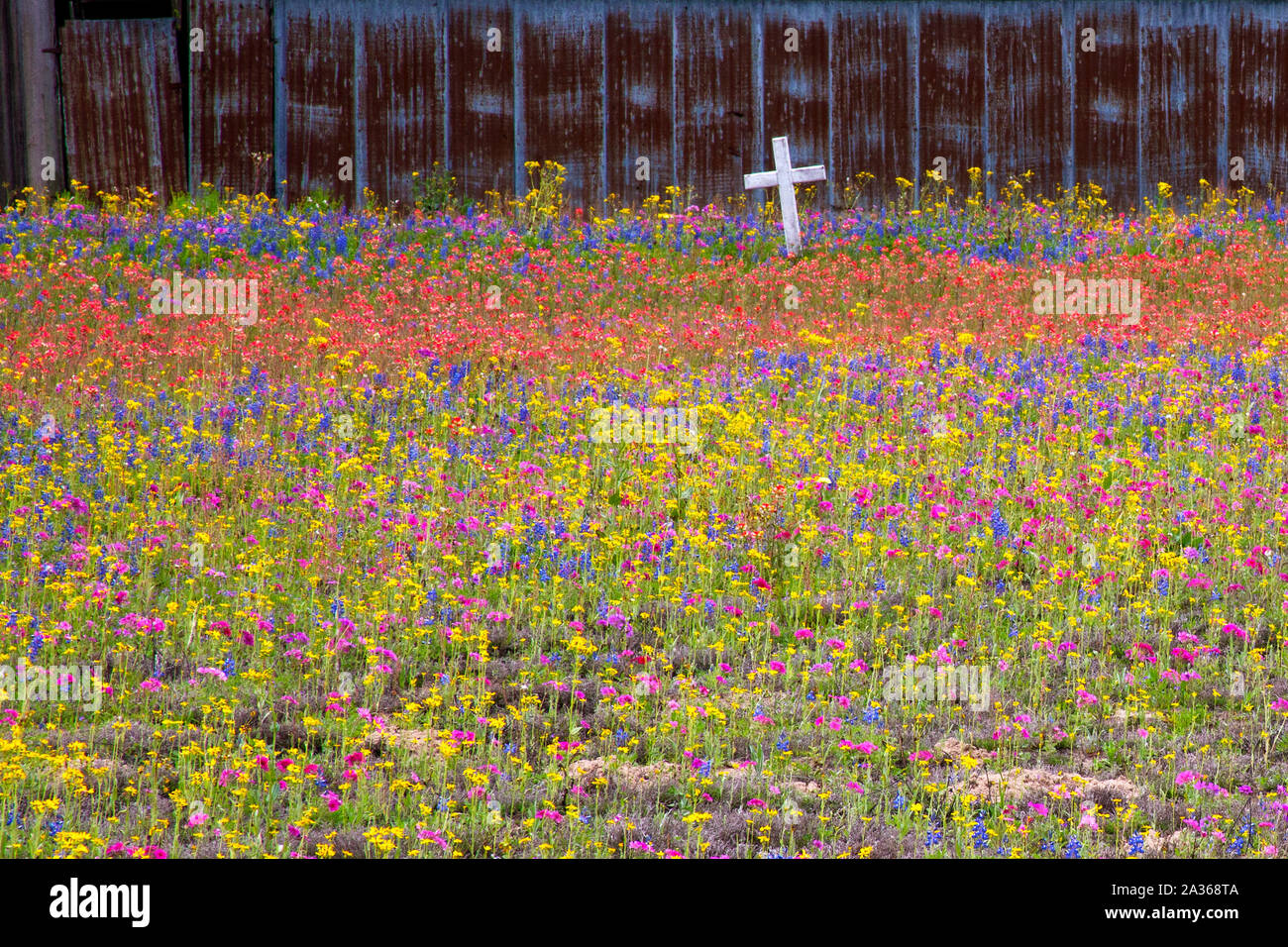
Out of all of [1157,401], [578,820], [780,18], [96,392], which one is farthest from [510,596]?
[780,18]

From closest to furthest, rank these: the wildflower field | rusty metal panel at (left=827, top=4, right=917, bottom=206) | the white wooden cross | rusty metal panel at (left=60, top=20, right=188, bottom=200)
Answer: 1. the wildflower field
2. the white wooden cross
3. rusty metal panel at (left=60, top=20, right=188, bottom=200)
4. rusty metal panel at (left=827, top=4, right=917, bottom=206)

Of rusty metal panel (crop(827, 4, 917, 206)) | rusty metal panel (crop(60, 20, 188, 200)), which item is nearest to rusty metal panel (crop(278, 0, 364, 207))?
rusty metal panel (crop(60, 20, 188, 200))

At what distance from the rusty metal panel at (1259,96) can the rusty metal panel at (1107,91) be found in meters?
1.30

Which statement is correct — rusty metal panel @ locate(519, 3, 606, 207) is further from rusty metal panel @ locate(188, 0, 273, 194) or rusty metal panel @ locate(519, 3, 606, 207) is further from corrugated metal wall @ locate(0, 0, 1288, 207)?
rusty metal panel @ locate(188, 0, 273, 194)

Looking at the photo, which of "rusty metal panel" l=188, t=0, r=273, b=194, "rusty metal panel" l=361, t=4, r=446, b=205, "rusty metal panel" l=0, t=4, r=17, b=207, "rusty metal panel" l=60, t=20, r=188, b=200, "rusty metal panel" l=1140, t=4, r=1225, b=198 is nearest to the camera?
"rusty metal panel" l=0, t=4, r=17, b=207

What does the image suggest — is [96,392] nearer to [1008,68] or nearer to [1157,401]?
[1157,401]

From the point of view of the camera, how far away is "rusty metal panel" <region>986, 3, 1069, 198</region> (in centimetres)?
1738

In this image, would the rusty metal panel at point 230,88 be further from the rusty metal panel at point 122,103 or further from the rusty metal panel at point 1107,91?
the rusty metal panel at point 1107,91

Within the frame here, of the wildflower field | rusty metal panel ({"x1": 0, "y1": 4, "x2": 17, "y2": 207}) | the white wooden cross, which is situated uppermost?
rusty metal panel ({"x1": 0, "y1": 4, "x2": 17, "y2": 207})

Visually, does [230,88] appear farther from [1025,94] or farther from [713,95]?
[1025,94]

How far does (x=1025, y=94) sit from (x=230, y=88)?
390 inches

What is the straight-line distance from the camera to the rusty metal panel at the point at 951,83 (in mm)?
17266

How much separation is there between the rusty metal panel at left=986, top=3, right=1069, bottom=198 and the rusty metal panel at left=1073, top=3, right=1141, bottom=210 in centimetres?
22

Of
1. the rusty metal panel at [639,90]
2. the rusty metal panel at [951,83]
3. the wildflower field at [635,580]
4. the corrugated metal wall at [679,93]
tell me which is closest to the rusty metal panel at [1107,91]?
the corrugated metal wall at [679,93]
